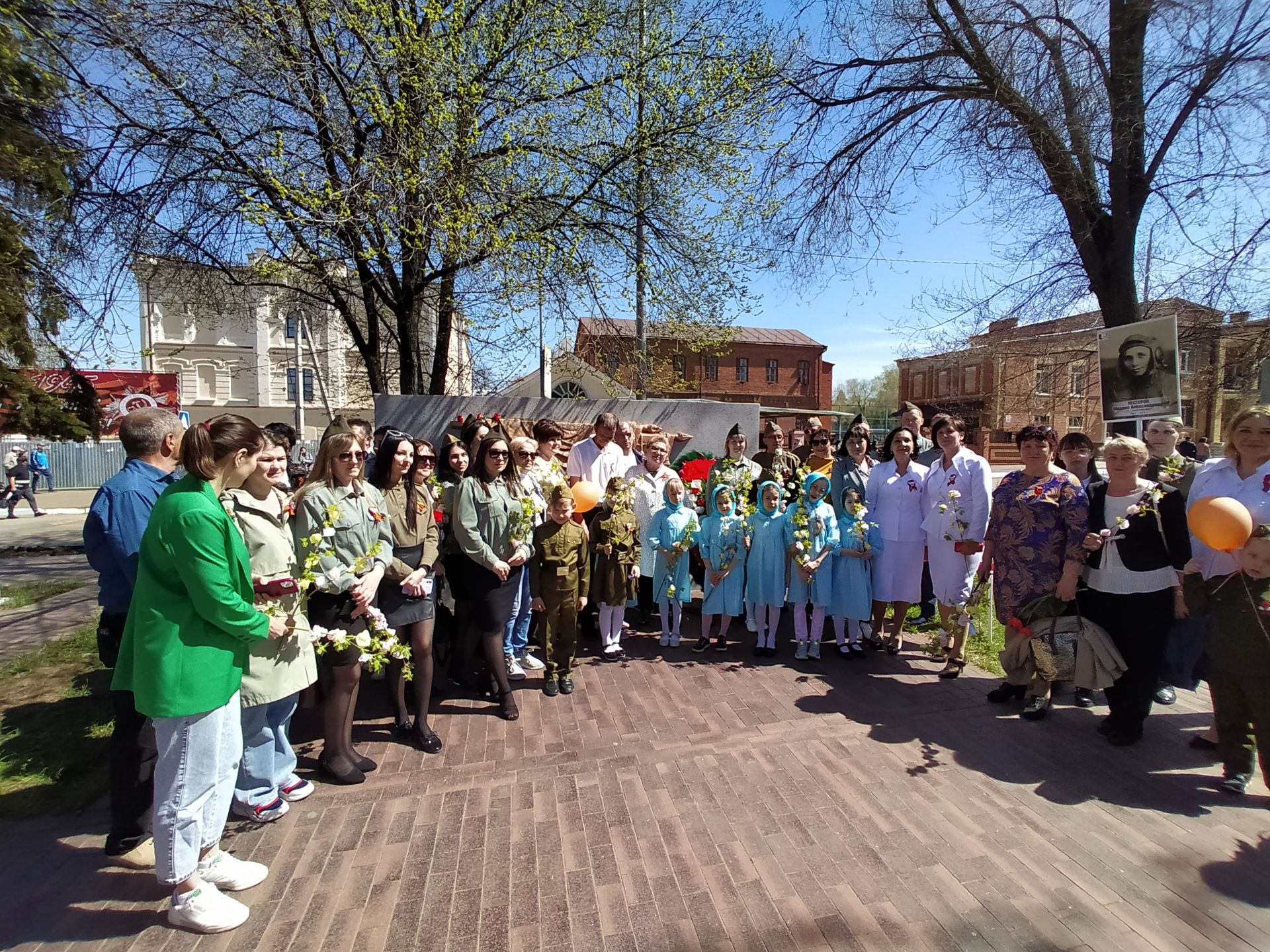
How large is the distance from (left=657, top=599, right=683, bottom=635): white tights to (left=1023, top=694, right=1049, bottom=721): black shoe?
279 centimetres

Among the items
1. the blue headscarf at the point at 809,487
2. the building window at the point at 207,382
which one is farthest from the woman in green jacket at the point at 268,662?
the building window at the point at 207,382

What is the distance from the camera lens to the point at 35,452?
2047cm

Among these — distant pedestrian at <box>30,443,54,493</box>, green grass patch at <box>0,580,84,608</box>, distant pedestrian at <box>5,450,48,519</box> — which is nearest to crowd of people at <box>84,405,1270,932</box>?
green grass patch at <box>0,580,84,608</box>

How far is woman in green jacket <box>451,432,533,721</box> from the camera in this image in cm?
425

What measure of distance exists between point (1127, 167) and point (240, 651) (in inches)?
414

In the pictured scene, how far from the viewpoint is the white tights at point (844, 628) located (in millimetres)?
5520

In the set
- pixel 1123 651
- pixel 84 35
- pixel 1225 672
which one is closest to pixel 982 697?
pixel 1123 651

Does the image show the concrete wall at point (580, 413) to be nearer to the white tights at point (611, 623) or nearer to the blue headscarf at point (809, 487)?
the blue headscarf at point (809, 487)

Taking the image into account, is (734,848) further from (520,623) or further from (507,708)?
(520,623)

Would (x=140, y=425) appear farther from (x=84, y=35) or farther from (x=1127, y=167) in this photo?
(x=1127, y=167)

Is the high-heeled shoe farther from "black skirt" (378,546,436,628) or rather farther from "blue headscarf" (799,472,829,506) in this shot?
"blue headscarf" (799,472,829,506)

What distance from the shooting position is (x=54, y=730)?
4.23 metres

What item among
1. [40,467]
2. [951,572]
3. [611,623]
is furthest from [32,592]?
[40,467]

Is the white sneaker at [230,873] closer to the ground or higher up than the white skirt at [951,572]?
closer to the ground
